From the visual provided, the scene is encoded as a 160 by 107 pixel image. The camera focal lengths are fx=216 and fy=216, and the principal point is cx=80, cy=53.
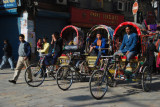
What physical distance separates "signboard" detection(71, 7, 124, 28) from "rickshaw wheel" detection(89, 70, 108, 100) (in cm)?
1210

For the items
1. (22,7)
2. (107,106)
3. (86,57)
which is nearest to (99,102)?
(107,106)

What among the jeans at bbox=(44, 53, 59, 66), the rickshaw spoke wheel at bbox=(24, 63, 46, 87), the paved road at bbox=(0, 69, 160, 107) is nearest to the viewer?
the paved road at bbox=(0, 69, 160, 107)

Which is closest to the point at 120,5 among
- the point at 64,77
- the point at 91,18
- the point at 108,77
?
Result: the point at 91,18

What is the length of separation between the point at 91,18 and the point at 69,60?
1178cm

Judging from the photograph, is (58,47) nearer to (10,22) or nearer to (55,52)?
(55,52)

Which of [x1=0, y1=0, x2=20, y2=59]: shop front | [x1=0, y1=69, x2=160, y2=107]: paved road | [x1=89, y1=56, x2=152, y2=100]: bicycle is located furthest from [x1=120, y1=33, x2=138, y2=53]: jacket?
[x1=0, y1=0, x2=20, y2=59]: shop front

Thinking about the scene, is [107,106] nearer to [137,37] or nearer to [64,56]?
[137,37]

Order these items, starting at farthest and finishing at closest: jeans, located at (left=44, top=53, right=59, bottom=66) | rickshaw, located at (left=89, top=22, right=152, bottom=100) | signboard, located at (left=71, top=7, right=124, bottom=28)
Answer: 1. signboard, located at (left=71, top=7, right=124, bottom=28)
2. jeans, located at (left=44, top=53, right=59, bottom=66)
3. rickshaw, located at (left=89, top=22, right=152, bottom=100)

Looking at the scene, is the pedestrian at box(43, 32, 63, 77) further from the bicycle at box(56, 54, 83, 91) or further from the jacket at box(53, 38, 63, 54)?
the bicycle at box(56, 54, 83, 91)

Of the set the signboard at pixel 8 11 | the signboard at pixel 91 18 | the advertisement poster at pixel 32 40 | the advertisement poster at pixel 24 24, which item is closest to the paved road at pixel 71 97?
the advertisement poster at pixel 32 40

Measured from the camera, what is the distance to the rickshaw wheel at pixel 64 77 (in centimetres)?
648

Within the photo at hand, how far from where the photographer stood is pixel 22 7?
14531 mm

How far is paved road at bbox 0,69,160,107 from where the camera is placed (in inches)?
203

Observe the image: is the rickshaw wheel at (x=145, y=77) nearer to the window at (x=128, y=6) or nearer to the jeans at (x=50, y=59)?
the jeans at (x=50, y=59)
